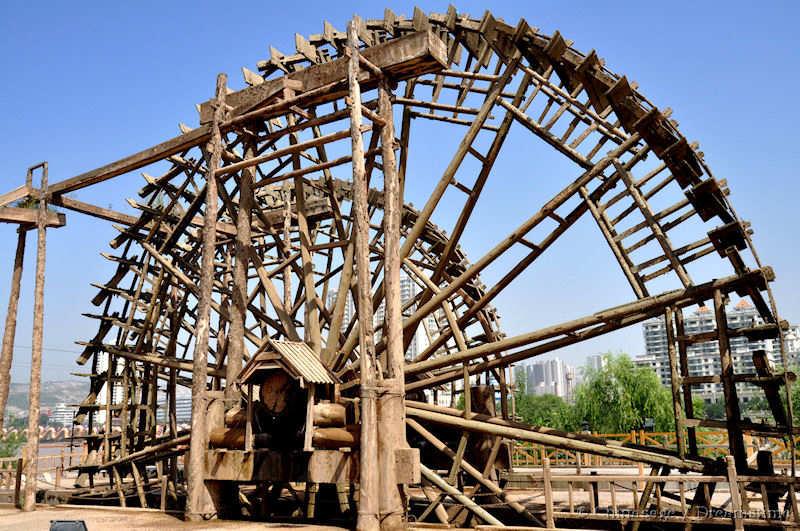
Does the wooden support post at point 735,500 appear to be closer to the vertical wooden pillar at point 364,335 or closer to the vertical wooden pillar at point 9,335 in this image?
the vertical wooden pillar at point 364,335

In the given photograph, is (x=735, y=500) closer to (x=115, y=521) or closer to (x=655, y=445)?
(x=115, y=521)

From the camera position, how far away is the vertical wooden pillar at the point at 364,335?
8227mm

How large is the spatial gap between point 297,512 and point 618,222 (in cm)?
886

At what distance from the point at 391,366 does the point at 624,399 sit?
45346mm

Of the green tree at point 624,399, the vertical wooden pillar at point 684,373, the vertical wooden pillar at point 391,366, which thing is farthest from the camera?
the green tree at point 624,399

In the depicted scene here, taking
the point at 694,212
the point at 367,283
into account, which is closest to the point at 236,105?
the point at 367,283

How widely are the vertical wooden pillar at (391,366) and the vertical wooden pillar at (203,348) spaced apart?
3.18 meters

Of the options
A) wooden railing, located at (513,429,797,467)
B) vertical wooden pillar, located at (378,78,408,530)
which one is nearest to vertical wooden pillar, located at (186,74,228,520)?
vertical wooden pillar, located at (378,78,408,530)

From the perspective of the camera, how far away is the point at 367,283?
8.88 m

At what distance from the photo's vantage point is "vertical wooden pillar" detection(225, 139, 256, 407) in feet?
36.1

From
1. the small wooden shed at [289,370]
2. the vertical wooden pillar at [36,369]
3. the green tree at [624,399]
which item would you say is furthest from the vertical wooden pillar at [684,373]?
the green tree at [624,399]

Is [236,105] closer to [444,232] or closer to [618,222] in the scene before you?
[618,222]

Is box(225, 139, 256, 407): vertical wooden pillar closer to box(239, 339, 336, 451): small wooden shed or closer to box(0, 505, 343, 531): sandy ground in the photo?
box(239, 339, 336, 451): small wooden shed

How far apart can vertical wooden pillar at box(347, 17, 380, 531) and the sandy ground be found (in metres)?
0.60
